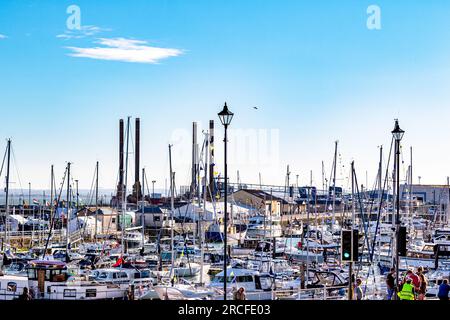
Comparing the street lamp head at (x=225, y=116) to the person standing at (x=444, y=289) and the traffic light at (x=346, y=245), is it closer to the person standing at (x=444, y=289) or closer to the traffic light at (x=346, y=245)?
the traffic light at (x=346, y=245)

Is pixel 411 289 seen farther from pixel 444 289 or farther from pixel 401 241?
pixel 401 241

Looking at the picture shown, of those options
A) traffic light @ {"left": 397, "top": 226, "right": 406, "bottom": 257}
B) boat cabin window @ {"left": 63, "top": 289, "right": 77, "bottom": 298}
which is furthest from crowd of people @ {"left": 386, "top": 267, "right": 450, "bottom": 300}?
boat cabin window @ {"left": 63, "top": 289, "right": 77, "bottom": 298}

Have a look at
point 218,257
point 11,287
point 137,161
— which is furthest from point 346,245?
point 137,161

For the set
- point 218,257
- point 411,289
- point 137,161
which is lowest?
point 218,257

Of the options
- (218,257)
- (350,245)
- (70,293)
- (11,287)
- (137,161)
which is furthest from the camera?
(137,161)

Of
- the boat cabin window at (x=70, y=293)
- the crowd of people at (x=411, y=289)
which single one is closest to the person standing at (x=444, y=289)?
the crowd of people at (x=411, y=289)

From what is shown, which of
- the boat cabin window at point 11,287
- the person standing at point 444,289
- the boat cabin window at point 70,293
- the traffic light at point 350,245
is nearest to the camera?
the person standing at point 444,289

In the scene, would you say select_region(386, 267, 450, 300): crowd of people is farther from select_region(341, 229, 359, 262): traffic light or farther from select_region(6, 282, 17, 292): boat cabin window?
select_region(6, 282, 17, 292): boat cabin window

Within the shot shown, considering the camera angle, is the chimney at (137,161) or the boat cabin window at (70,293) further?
the chimney at (137,161)

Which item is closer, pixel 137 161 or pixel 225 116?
pixel 225 116
